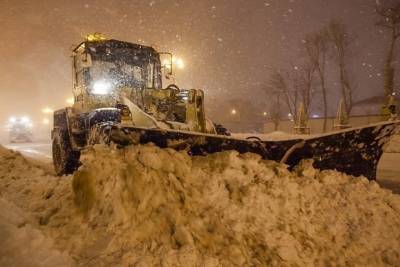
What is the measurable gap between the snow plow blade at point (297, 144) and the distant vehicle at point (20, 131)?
28.5 metres

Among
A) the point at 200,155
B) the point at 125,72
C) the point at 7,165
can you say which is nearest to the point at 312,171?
the point at 200,155

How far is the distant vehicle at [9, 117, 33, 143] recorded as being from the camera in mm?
29913

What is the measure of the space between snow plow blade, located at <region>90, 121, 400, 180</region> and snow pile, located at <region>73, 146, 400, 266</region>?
0.20 m

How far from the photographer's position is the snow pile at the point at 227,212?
3.32 m

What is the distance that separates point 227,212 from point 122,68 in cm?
510

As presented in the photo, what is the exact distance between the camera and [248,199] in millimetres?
3695

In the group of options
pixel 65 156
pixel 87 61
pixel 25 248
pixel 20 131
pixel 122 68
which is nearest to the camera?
pixel 25 248

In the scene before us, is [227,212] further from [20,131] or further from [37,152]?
[20,131]

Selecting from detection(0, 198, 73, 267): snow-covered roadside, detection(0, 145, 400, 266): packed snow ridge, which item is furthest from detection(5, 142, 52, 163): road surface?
detection(0, 145, 400, 266): packed snow ridge

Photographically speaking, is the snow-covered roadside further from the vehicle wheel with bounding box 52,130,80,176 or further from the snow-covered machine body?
the vehicle wheel with bounding box 52,130,80,176

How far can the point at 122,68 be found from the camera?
25.3 ft

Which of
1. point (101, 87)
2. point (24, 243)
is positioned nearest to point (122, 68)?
point (101, 87)

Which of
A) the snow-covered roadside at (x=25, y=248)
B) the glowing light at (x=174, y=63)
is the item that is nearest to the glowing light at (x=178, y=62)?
the glowing light at (x=174, y=63)

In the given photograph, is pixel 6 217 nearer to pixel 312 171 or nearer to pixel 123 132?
pixel 123 132
